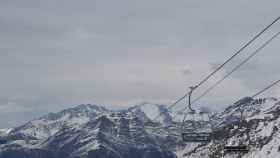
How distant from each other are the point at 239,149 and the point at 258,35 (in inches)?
1413

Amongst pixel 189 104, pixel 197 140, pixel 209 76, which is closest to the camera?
pixel 209 76

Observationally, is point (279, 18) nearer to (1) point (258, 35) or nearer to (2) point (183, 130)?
(1) point (258, 35)

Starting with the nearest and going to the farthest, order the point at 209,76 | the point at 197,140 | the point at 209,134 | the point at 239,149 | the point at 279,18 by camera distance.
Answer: the point at 279,18 < the point at 209,76 < the point at 239,149 < the point at 209,134 < the point at 197,140

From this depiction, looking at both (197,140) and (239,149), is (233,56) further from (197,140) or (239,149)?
(197,140)

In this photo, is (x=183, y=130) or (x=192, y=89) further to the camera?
(x=183, y=130)

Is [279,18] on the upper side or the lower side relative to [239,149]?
upper

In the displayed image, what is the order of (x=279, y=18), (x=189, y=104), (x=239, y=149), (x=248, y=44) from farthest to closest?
(x=189, y=104) → (x=239, y=149) → (x=248, y=44) → (x=279, y=18)

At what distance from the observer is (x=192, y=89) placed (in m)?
63.8

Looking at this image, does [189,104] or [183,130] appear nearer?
[189,104]

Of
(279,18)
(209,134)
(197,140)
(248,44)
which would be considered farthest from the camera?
(197,140)

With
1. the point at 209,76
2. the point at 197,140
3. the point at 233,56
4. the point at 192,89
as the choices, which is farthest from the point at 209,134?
the point at 233,56

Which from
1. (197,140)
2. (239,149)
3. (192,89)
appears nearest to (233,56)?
(192,89)

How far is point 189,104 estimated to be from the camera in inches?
2987

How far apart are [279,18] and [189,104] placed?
4237 cm
